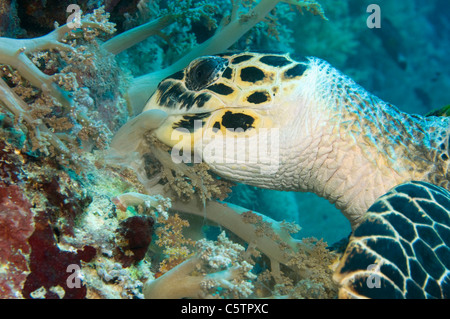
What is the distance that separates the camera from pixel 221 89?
1674 mm

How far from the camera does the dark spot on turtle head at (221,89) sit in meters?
1.66

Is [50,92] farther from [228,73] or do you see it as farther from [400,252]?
[400,252]

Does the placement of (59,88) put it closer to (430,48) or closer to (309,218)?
(430,48)

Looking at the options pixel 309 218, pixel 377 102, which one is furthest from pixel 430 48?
pixel 377 102

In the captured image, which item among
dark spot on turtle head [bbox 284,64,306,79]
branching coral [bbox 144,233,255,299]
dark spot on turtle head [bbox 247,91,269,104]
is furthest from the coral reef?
dark spot on turtle head [bbox 284,64,306,79]

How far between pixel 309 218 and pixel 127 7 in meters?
11.4

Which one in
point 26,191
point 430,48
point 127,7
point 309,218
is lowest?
point 309,218

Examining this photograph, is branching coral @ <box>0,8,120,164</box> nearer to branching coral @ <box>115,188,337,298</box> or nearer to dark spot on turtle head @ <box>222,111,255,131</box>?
branching coral @ <box>115,188,337,298</box>

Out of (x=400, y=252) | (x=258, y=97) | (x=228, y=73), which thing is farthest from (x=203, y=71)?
(x=400, y=252)

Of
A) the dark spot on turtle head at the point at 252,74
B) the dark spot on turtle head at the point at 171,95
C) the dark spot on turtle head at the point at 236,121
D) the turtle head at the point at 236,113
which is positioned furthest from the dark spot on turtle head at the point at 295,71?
the dark spot on turtle head at the point at 171,95

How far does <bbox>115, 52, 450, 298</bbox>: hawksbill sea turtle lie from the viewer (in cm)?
162

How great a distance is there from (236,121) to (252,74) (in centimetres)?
34

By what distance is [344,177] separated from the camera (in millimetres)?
1775

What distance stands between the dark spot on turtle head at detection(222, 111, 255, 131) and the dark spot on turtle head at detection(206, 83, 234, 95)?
0.13 metres
